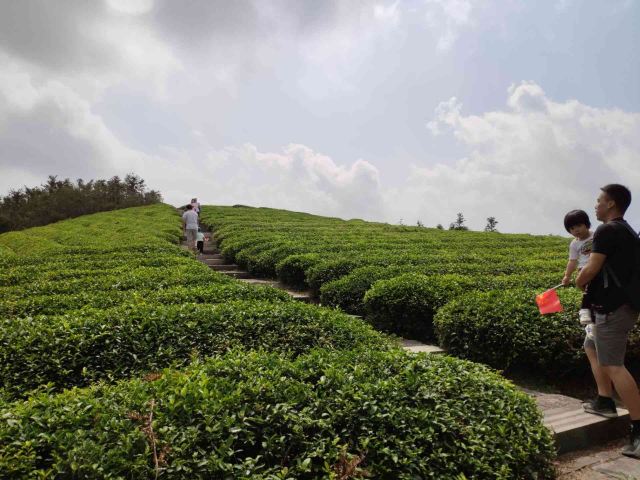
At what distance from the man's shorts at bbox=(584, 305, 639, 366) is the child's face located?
1.86 meters

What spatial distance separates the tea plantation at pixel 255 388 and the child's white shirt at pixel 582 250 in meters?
0.88

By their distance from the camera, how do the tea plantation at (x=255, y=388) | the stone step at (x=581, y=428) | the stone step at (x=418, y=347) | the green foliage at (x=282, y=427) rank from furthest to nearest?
the stone step at (x=418, y=347) → the stone step at (x=581, y=428) → the tea plantation at (x=255, y=388) → the green foliage at (x=282, y=427)

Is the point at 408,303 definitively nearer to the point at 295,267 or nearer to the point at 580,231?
the point at 580,231

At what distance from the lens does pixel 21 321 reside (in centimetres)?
542

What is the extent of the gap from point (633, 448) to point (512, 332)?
206 centimetres

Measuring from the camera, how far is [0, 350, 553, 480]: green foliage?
2693mm

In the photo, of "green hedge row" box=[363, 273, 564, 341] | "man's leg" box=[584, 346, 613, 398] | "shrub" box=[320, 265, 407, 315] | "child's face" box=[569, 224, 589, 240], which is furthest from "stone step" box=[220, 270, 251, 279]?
"man's leg" box=[584, 346, 613, 398]

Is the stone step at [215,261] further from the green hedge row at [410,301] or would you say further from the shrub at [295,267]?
the green hedge row at [410,301]

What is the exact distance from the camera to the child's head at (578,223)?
5785 mm

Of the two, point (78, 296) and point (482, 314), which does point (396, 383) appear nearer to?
point (482, 314)

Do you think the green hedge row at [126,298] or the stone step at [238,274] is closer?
the green hedge row at [126,298]

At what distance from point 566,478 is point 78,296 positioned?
7.08 metres

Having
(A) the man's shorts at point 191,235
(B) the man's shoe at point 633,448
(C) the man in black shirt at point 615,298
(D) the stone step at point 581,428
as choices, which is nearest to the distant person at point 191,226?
(A) the man's shorts at point 191,235

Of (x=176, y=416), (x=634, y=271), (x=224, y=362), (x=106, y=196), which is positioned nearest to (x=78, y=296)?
(x=224, y=362)
